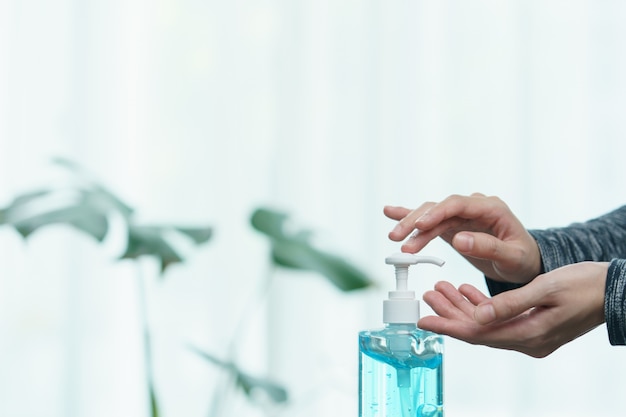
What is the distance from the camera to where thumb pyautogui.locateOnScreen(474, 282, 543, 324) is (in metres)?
0.59

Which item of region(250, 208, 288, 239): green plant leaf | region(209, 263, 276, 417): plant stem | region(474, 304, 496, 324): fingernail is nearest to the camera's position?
region(474, 304, 496, 324): fingernail

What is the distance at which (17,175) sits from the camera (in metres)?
1.49

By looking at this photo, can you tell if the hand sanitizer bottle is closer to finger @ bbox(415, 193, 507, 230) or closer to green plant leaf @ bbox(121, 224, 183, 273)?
finger @ bbox(415, 193, 507, 230)

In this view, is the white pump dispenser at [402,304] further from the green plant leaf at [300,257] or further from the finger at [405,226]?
the green plant leaf at [300,257]

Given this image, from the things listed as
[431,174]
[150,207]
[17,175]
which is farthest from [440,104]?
[17,175]

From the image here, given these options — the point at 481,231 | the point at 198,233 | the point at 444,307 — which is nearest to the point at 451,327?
the point at 444,307

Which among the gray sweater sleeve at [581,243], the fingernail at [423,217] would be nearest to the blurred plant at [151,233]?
the gray sweater sleeve at [581,243]

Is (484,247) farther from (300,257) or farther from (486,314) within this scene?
(300,257)

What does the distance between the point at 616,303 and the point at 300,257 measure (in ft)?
2.60

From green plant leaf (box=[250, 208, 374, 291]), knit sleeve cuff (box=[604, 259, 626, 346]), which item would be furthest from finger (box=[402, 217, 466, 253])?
green plant leaf (box=[250, 208, 374, 291])

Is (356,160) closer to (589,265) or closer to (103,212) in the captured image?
(103,212)

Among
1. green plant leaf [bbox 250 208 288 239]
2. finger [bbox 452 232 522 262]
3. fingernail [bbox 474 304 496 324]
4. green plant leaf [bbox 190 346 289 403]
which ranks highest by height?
green plant leaf [bbox 250 208 288 239]

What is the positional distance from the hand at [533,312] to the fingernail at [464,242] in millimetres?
46

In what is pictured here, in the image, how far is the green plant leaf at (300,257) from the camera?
1.33 metres
